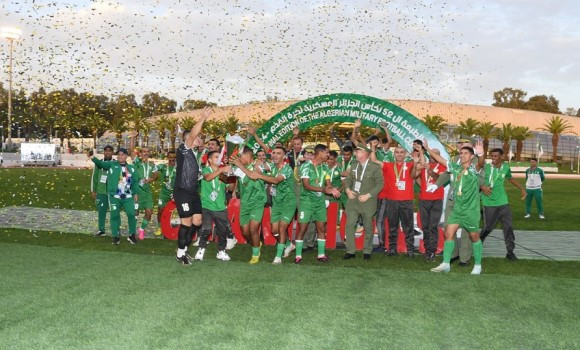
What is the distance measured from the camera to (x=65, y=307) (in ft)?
20.3

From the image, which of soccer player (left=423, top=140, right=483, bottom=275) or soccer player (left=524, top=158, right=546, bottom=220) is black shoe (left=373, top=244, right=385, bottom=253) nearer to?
soccer player (left=423, top=140, right=483, bottom=275)

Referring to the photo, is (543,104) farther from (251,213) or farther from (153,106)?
(251,213)

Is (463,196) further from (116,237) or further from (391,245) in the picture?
(116,237)

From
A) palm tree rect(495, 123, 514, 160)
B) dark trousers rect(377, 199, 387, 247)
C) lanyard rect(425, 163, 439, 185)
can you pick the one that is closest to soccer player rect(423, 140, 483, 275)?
lanyard rect(425, 163, 439, 185)

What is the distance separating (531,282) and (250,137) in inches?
258

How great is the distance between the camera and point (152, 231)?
13.3 meters

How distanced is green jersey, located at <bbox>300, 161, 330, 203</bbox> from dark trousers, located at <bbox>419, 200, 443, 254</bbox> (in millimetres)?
1931

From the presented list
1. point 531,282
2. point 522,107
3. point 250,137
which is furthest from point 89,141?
point 531,282

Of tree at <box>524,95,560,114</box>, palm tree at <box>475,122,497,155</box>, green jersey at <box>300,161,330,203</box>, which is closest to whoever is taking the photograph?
green jersey at <box>300,161,330,203</box>

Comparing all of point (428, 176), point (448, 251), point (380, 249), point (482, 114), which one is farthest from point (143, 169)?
point (482, 114)

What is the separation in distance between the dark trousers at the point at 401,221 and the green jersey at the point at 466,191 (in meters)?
1.72

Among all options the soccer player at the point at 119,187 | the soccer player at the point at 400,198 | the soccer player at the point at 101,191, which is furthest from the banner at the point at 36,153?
the soccer player at the point at 400,198

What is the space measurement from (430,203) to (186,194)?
13.7 feet

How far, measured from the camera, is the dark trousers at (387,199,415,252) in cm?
1047
